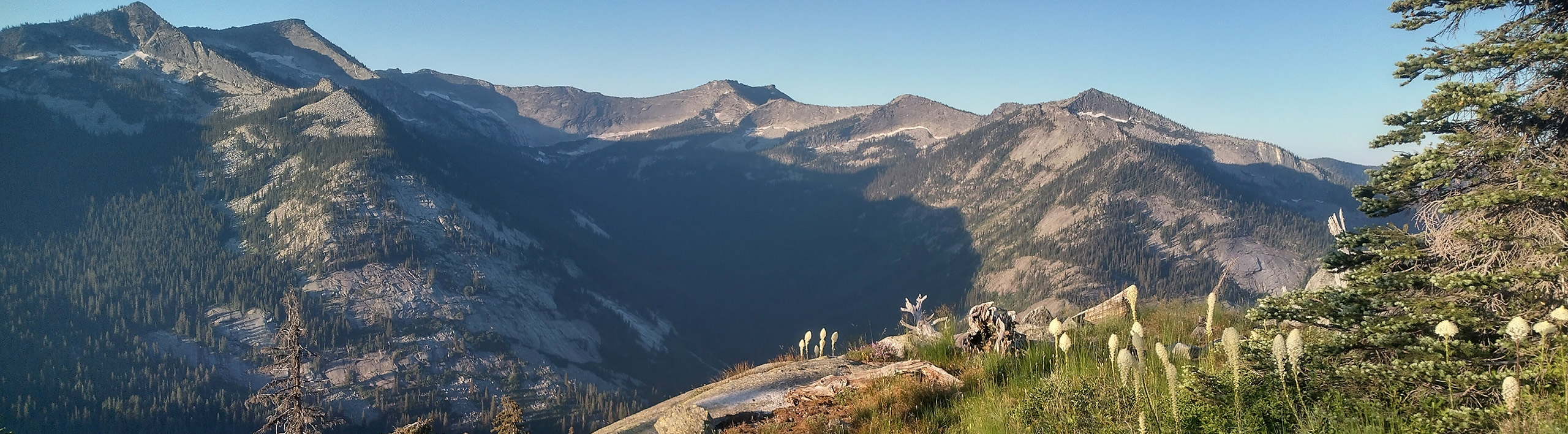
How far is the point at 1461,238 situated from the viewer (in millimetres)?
6770

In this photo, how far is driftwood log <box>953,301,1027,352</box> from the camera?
10648mm

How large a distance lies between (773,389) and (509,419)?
3986mm

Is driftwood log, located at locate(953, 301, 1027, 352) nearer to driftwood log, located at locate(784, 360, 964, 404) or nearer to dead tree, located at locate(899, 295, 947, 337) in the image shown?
driftwood log, located at locate(784, 360, 964, 404)

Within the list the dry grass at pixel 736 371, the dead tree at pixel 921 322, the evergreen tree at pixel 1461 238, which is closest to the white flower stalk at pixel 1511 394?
the evergreen tree at pixel 1461 238

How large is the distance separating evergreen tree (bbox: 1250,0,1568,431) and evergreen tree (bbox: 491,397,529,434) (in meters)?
9.69

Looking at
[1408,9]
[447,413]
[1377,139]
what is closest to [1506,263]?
[1377,139]

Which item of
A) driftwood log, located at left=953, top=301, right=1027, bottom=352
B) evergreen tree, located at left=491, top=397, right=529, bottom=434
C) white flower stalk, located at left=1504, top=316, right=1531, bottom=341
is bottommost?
evergreen tree, located at left=491, top=397, right=529, bottom=434

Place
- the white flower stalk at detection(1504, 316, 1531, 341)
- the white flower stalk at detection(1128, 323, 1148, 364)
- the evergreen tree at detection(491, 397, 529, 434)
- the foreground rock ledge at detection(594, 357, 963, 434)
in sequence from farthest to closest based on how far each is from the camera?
the evergreen tree at detection(491, 397, 529, 434) < the foreground rock ledge at detection(594, 357, 963, 434) < the white flower stalk at detection(1128, 323, 1148, 364) < the white flower stalk at detection(1504, 316, 1531, 341)

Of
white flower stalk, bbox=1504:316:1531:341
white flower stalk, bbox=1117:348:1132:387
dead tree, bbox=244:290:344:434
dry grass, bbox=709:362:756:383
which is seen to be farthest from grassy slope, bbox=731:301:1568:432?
dead tree, bbox=244:290:344:434

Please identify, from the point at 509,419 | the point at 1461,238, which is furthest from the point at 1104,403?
the point at 509,419

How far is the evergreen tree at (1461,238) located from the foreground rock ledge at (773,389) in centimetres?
422

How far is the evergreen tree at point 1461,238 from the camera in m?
5.93

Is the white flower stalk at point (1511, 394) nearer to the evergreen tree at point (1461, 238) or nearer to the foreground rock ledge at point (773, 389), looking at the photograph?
the evergreen tree at point (1461, 238)

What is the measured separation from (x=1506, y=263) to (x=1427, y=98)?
1700 mm
